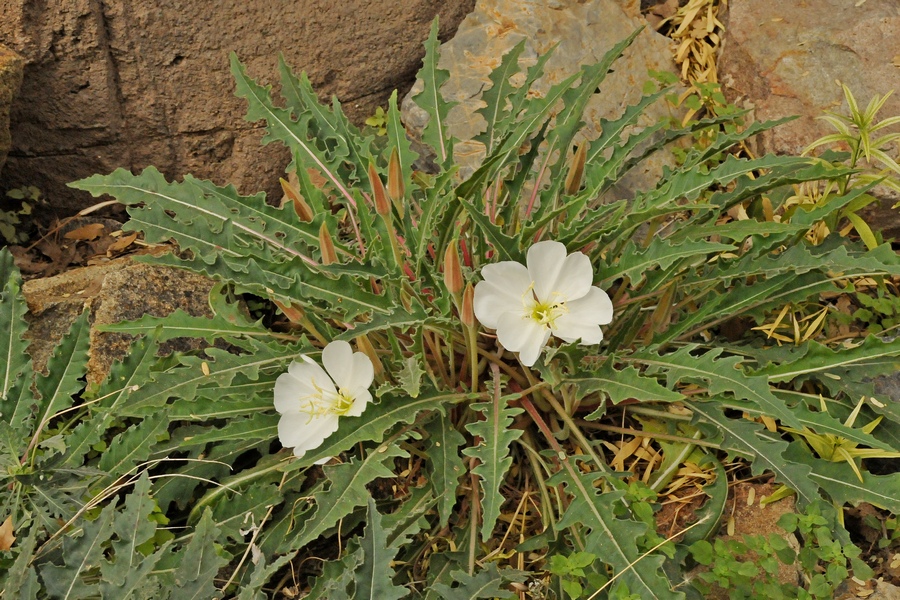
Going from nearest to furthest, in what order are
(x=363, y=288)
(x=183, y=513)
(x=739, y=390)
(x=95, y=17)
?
(x=739, y=390), (x=363, y=288), (x=183, y=513), (x=95, y=17)

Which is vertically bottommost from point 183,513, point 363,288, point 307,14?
point 183,513

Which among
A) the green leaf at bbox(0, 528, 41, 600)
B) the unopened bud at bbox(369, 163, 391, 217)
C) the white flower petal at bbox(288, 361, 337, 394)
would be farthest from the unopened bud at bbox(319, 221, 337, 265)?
the green leaf at bbox(0, 528, 41, 600)

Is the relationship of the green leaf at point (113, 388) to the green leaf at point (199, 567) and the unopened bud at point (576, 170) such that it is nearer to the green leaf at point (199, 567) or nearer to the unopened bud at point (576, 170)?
the green leaf at point (199, 567)

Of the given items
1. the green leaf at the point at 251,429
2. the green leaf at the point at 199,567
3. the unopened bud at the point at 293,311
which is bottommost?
the green leaf at the point at 199,567

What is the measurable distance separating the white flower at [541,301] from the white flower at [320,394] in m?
0.30

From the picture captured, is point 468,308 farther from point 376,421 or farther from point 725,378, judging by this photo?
point 725,378

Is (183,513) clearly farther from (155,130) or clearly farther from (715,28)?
(715,28)

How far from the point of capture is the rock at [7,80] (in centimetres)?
227

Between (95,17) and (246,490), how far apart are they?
58.6 inches

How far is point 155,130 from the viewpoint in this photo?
2643mm

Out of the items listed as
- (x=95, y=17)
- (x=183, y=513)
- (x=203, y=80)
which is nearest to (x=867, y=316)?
(x=183, y=513)

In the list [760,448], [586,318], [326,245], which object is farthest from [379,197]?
[760,448]

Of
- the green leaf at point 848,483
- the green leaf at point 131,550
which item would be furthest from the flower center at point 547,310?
the green leaf at point 131,550

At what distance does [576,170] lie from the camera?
1.99 metres
